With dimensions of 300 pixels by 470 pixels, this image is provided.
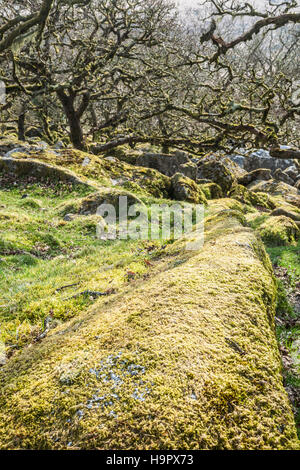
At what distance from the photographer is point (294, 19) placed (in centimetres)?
718

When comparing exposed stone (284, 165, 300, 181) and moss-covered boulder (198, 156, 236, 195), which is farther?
exposed stone (284, 165, 300, 181)

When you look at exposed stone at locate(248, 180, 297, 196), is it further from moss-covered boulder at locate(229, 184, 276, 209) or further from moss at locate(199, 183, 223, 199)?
moss at locate(199, 183, 223, 199)

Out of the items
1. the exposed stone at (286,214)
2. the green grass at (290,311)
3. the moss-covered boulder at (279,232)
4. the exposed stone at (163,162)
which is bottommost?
the green grass at (290,311)

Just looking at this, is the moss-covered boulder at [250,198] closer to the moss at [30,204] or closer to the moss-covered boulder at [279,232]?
the moss-covered boulder at [279,232]

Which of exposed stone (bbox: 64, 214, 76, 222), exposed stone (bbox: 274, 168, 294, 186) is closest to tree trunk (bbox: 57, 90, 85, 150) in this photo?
exposed stone (bbox: 64, 214, 76, 222)

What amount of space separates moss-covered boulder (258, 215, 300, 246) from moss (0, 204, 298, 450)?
1011 cm

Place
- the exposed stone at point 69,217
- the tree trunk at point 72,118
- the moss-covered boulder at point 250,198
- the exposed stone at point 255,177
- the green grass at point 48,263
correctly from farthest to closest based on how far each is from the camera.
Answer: the exposed stone at point 255,177
the moss-covered boulder at point 250,198
the tree trunk at point 72,118
the exposed stone at point 69,217
the green grass at point 48,263

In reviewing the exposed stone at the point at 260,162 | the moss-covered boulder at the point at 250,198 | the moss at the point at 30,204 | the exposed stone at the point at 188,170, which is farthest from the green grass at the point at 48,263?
the exposed stone at the point at 260,162

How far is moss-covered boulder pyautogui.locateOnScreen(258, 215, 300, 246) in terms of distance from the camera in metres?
11.9

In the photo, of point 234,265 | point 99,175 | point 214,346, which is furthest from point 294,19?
point 99,175

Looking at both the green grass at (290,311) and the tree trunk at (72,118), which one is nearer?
the green grass at (290,311)

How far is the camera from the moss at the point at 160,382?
1.52 meters

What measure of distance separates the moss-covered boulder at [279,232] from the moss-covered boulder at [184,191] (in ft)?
14.9

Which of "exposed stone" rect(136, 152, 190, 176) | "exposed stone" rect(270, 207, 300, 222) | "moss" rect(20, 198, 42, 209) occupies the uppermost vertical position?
"exposed stone" rect(136, 152, 190, 176)
